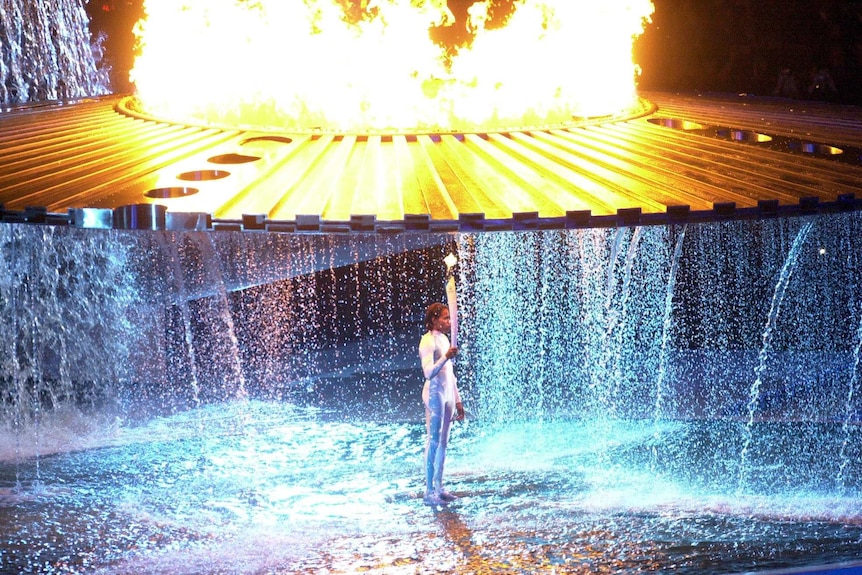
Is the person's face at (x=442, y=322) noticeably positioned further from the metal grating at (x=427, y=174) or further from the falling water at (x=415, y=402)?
the falling water at (x=415, y=402)

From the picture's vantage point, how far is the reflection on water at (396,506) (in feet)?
21.4

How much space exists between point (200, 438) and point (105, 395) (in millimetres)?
1934

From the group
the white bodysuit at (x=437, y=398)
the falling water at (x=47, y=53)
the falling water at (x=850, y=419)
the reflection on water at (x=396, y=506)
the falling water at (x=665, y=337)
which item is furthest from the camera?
the falling water at (x=47, y=53)

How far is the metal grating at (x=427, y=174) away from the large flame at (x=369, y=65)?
0.52 meters

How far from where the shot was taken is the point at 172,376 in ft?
36.7

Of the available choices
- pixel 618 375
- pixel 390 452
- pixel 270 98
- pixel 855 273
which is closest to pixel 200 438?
pixel 390 452

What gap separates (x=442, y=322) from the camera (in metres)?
7.39

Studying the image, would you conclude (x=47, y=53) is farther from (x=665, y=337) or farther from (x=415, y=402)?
(x=665, y=337)

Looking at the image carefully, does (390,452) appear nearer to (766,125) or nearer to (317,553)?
(317,553)

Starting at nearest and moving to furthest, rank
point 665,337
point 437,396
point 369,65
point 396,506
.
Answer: point 437,396 → point 396,506 → point 369,65 → point 665,337

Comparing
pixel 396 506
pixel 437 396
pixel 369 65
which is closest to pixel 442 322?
pixel 437 396

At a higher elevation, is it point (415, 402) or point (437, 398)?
point (437, 398)

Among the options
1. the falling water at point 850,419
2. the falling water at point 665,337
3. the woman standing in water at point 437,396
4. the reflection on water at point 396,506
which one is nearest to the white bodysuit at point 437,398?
the woman standing in water at point 437,396

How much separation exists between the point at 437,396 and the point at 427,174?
162 centimetres
